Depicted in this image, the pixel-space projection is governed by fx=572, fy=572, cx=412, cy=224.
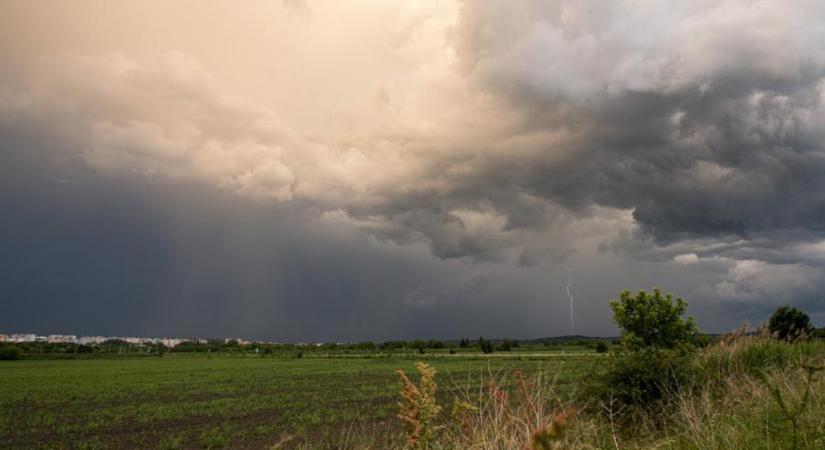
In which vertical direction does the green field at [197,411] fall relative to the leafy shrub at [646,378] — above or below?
below

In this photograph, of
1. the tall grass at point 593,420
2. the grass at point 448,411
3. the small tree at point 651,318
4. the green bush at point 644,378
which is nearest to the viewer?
the tall grass at point 593,420

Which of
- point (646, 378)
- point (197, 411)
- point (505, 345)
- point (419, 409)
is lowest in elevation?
point (505, 345)

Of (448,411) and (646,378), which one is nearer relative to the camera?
(646,378)

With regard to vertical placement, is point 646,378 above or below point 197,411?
above

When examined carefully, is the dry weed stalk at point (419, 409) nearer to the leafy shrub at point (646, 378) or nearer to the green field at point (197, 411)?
the green field at point (197, 411)

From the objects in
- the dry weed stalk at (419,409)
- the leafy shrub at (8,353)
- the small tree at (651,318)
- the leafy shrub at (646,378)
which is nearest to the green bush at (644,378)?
the leafy shrub at (646,378)

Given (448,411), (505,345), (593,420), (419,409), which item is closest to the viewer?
(419,409)

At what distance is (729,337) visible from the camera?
1616 cm

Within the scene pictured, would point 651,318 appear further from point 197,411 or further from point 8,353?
point 8,353

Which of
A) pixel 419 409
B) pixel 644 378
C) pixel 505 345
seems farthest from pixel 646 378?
pixel 505 345

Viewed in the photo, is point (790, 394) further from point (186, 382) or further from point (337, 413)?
point (186, 382)

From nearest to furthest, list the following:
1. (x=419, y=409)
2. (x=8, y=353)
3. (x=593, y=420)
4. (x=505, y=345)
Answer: (x=419, y=409), (x=593, y=420), (x=8, y=353), (x=505, y=345)

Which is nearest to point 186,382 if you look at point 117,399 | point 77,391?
point 77,391

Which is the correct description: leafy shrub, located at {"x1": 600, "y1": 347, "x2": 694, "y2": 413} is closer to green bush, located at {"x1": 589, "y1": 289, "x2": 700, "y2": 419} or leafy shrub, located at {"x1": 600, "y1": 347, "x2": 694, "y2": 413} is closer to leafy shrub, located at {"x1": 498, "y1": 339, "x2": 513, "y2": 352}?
green bush, located at {"x1": 589, "y1": 289, "x2": 700, "y2": 419}
